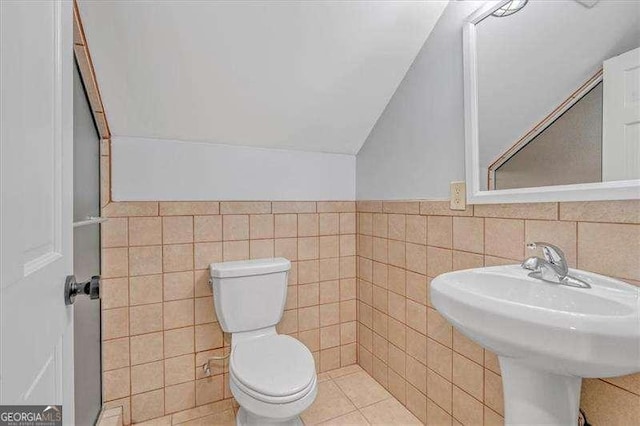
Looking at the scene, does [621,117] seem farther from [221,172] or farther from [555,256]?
[221,172]

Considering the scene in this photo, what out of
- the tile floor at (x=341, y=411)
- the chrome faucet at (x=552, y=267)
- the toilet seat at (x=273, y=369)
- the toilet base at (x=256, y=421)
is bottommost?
the tile floor at (x=341, y=411)

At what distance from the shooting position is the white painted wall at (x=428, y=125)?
4.39ft

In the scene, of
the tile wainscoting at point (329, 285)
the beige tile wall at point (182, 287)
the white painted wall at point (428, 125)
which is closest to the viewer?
the tile wainscoting at point (329, 285)

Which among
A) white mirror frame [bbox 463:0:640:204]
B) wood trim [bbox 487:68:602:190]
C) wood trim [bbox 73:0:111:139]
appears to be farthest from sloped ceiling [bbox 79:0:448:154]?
wood trim [bbox 487:68:602:190]

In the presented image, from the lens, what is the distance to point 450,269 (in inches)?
53.8

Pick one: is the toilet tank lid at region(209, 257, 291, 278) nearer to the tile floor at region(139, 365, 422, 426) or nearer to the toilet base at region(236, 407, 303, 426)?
the toilet base at region(236, 407, 303, 426)

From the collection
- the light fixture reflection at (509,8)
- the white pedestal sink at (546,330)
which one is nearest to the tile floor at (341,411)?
the white pedestal sink at (546,330)

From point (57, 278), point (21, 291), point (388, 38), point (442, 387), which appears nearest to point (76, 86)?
point (57, 278)

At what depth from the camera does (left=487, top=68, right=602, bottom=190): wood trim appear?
0.95 metres

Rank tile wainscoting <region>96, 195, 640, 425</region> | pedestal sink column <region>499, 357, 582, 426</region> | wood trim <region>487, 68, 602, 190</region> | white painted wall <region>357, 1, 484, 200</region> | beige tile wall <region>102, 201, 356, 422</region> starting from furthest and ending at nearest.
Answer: beige tile wall <region>102, 201, 356, 422</region>, white painted wall <region>357, 1, 484, 200</region>, tile wainscoting <region>96, 195, 640, 425</region>, wood trim <region>487, 68, 602, 190</region>, pedestal sink column <region>499, 357, 582, 426</region>

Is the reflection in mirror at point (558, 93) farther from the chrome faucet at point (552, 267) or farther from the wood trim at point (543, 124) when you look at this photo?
the chrome faucet at point (552, 267)

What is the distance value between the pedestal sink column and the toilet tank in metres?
1.11

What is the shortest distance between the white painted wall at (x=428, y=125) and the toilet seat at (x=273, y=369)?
3.12 feet

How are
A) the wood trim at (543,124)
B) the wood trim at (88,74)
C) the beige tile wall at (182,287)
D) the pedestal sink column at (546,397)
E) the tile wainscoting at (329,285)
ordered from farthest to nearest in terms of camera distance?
the beige tile wall at (182,287), the tile wainscoting at (329,285), the wood trim at (88,74), the wood trim at (543,124), the pedestal sink column at (546,397)
